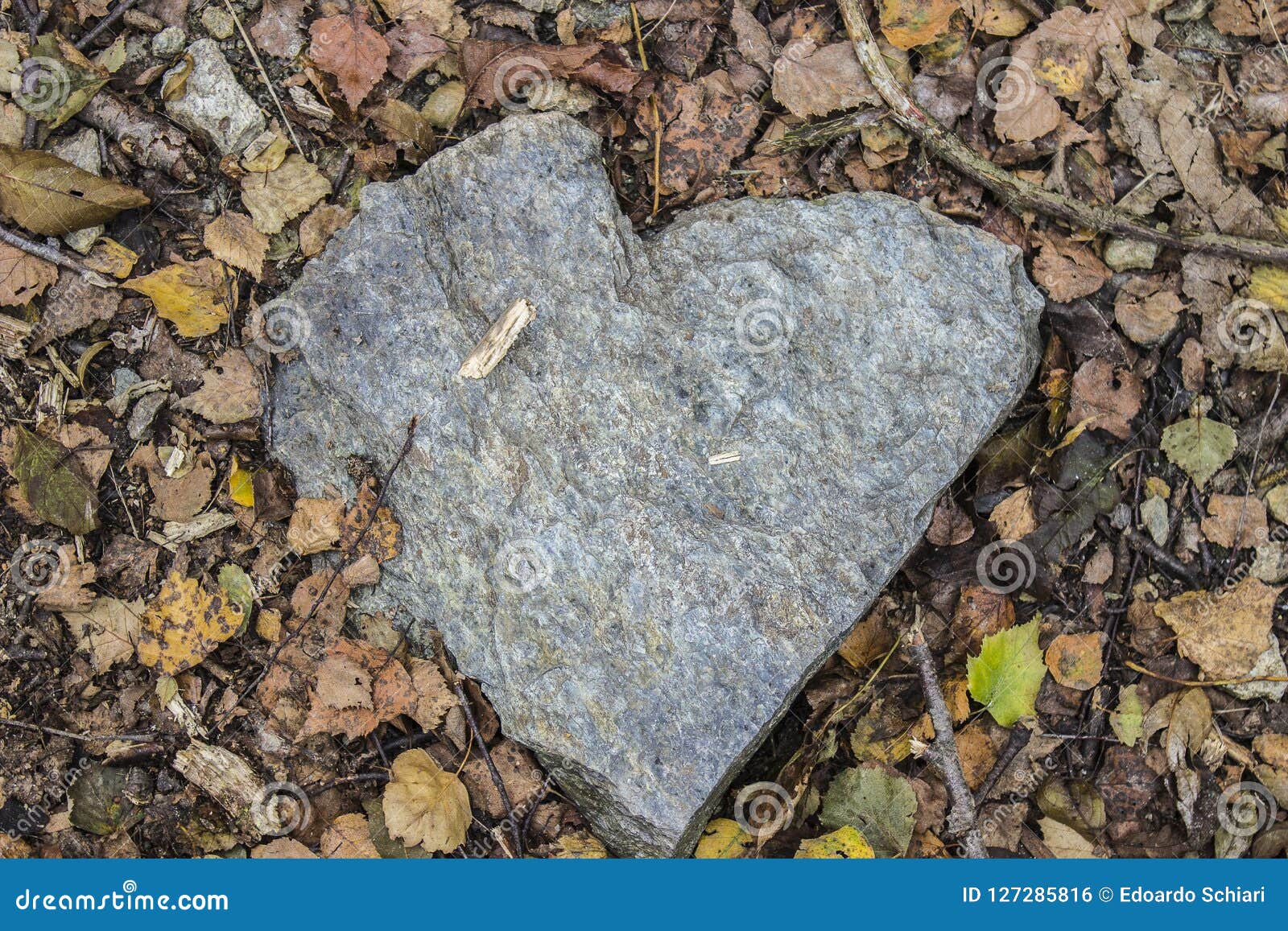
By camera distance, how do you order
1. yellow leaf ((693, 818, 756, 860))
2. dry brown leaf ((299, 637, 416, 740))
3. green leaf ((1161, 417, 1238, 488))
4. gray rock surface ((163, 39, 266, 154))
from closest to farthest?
1. dry brown leaf ((299, 637, 416, 740))
2. yellow leaf ((693, 818, 756, 860))
3. gray rock surface ((163, 39, 266, 154))
4. green leaf ((1161, 417, 1238, 488))

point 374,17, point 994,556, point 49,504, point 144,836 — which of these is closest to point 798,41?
point 374,17

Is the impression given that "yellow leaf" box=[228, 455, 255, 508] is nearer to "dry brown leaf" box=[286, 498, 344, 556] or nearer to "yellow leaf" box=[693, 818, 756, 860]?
"dry brown leaf" box=[286, 498, 344, 556]

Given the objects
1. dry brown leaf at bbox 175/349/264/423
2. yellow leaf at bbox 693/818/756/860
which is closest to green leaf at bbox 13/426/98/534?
dry brown leaf at bbox 175/349/264/423

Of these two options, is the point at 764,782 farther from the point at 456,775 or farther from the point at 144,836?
the point at 144,836

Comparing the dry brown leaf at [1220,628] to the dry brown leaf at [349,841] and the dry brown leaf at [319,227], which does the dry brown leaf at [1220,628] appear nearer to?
the dry brown leaf at [349,841]

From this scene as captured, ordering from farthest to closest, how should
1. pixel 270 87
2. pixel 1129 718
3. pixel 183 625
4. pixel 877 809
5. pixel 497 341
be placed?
1. pixel 1129 718
2. pixel 270 87
3. pixel 877 809
4. pixel 183 625
5. pixel 497 341

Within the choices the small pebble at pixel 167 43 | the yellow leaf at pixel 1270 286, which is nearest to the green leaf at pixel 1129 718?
the yellow leaf at pixel 1270 286

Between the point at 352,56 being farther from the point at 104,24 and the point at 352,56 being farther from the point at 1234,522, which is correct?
the point at 1234,522

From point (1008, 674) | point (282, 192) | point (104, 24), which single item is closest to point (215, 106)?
point (282, 192)
